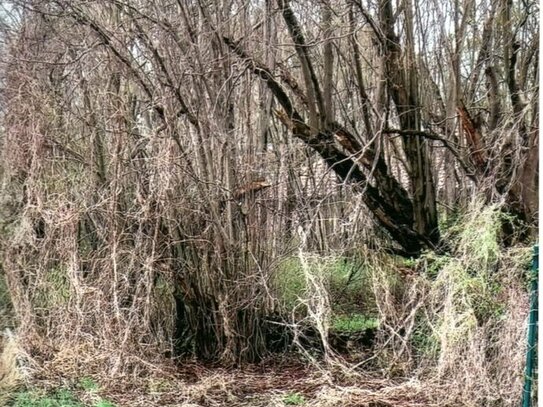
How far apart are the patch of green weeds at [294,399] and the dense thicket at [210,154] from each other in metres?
0.85

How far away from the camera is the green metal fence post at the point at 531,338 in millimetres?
2766

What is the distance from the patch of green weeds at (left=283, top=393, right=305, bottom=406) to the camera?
3381 millimetres

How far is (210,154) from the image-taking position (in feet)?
13.7

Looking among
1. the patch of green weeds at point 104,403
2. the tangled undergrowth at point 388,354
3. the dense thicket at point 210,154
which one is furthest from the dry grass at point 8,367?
the patch of green weeds at point 104,403

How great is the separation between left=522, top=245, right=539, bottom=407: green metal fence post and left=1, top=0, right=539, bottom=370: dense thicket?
773 mm

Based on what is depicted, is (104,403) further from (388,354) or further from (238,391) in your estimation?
(388,354)

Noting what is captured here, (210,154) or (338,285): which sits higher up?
(210,154)

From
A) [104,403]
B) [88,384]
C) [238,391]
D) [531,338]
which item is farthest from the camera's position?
[238,391]

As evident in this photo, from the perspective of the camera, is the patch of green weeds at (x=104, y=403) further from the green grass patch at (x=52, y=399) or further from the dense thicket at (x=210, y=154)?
the dense thicket at (x=210, y=154)

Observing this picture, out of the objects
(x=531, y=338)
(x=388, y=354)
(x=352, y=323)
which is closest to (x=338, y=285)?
(x=352, y=323)

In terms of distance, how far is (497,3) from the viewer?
446 centimetres

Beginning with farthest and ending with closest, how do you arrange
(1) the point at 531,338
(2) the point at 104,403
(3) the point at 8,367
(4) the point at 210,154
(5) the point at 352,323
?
(5) the point at 352,323, (4) the point at 210,154, (3) the point at 8,367, (2) the point at 104,403, (1) the point at 531,338

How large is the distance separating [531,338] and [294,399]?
1.43 m

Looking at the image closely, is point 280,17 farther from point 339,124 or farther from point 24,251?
point 24,251
